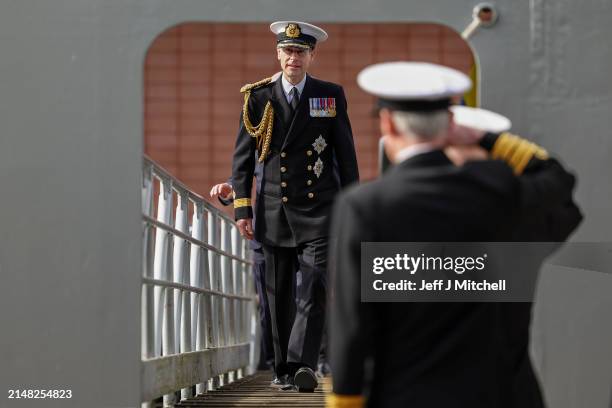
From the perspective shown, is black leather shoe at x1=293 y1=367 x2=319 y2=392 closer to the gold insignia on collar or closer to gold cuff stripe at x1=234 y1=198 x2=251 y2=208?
gold cuff stripe at x1=234 y1=198 x2=251 y2=208

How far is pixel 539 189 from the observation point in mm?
3658

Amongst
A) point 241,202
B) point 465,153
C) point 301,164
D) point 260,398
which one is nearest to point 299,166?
point 301,164

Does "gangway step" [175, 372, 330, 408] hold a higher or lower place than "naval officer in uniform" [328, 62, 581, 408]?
lower

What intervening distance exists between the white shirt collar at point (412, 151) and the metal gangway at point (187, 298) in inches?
90.0

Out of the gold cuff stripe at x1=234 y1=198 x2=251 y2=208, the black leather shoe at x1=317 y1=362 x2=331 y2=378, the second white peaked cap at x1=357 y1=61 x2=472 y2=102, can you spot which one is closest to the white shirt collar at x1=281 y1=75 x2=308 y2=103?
the gold cuff stripe at x1=234 y1=198 x2=251 y2=208

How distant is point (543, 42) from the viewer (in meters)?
5.37

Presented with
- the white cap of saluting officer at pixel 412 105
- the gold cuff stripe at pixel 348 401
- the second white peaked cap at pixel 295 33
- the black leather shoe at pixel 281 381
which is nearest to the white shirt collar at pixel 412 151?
the white cap of saluting officer at pixel 412 105

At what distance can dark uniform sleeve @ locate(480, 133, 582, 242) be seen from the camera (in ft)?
11.9

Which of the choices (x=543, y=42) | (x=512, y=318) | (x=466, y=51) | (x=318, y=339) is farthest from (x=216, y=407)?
(x=466, y=51)

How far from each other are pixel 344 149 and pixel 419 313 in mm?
3348

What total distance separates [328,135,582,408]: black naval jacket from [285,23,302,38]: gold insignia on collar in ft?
10.3

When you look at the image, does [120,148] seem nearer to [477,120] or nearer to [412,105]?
[477,120]

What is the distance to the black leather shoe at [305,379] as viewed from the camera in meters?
6.60

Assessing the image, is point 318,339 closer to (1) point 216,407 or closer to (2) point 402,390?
(1) point 216,407
